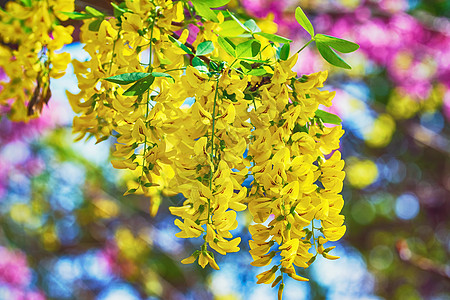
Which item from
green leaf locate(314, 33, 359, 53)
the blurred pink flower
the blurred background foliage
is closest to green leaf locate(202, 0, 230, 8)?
green leaf locate(314, 33, 359, 53)

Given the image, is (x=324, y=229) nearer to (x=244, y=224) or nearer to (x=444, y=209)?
(x=244, y=224)

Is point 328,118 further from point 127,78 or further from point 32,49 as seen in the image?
point 32,49

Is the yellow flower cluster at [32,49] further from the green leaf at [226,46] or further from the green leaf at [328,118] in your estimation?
the green leaf at [328,118]

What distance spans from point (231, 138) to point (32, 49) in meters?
0.37

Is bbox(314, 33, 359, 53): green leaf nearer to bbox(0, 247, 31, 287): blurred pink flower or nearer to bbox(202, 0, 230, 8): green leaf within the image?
bbox(202, 0, 230, 8): green leaf

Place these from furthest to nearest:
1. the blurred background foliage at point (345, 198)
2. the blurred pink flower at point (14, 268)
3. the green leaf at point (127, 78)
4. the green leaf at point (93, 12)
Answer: the blurred pink flower at point (14, 268), the blurred background foliage at point (345, 198), the green leaf at point (93, 12), the green leaf at point (127, 78)

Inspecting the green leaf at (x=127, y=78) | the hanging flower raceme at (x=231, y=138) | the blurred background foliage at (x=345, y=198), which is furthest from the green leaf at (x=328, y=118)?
the blurred background foliage at (x=345, y=198)

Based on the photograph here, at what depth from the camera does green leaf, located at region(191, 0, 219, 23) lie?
1.72 ft

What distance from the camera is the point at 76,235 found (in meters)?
3.59

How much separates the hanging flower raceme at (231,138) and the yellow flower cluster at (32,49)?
0.15 meters

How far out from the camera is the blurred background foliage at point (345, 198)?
8.47 ft

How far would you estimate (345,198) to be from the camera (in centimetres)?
330

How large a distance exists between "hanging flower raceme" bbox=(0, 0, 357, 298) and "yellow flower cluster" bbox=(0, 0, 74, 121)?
148 millimetres

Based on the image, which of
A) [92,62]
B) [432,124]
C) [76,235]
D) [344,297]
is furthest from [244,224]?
[92,62]
